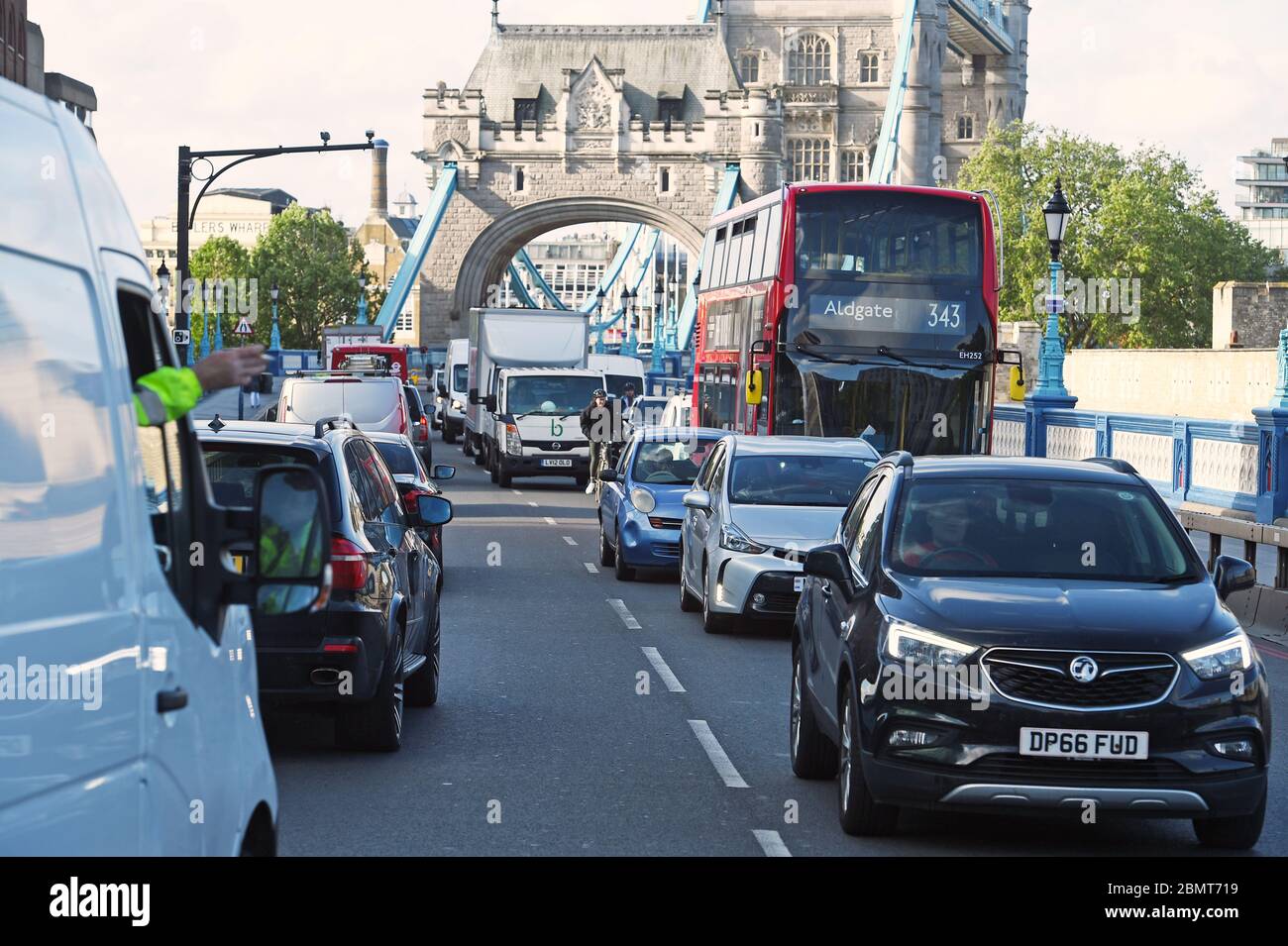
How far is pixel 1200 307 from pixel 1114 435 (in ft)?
184

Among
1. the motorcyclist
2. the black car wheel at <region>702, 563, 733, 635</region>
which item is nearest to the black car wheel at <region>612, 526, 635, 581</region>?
the black car wheel at <region>702, 563, 733, 635</region>

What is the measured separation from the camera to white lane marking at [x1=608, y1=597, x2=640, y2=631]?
15026 mm

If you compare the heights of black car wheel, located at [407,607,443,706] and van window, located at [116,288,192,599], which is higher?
van window, located at [116,288,192,599]

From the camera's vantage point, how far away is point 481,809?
25.8ft


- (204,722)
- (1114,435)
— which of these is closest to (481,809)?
(204,722)

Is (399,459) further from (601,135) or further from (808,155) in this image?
(808,155)

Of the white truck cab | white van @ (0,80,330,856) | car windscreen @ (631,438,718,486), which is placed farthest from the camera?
the white truck cab

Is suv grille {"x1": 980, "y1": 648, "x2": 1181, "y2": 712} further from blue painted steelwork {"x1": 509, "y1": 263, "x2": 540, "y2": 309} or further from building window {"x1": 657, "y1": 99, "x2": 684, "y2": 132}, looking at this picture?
blue painted steelwork {"x1": 509, "y1": 263, "x2": 540, "y2": 309}

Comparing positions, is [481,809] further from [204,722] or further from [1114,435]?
[1114,435]

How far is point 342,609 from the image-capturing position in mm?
8859

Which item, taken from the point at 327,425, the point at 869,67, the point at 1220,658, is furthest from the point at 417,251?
the point at 1220,658

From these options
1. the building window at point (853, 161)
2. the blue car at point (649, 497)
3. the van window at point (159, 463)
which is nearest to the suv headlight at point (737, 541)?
the blue car at point (649, 497)

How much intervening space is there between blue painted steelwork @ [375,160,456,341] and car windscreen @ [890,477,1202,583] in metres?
88.4
